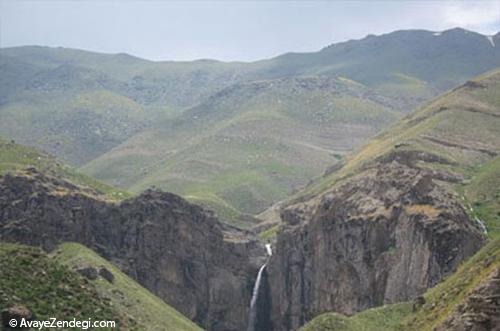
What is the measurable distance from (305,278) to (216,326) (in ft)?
61.4

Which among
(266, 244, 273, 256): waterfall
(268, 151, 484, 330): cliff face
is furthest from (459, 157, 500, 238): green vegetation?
(266, 244, 273, 256): waterfall

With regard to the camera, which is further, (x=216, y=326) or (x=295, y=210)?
(x=295, y=210)

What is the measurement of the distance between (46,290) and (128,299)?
2915cm

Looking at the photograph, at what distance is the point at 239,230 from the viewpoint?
183m

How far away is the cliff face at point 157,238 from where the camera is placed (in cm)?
15125

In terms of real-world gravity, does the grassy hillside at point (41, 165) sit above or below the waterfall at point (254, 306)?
above

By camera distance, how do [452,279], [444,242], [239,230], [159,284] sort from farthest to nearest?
[239,230], [159,284], [444,242], [452,279]

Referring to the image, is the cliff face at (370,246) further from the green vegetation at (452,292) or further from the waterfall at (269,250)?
the green vegetation at (452,292)

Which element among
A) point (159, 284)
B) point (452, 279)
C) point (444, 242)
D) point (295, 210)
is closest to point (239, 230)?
point (295, 210)

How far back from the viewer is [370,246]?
476 feet

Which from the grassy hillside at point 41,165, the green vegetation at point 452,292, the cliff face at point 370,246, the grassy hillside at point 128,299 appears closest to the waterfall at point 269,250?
the cliff face at point 370,246

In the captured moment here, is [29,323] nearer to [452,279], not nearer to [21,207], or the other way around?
[452,279]

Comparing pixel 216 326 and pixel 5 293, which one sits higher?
pixel 5 293

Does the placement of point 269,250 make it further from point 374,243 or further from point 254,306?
point 374,243
